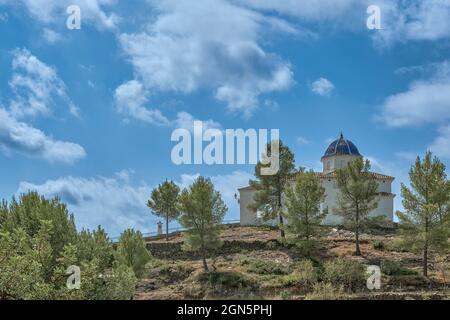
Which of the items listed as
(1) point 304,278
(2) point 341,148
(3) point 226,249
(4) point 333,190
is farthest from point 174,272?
(2) point 341,148

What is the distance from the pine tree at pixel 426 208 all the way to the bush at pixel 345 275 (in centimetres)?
532

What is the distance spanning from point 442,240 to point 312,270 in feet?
29.2

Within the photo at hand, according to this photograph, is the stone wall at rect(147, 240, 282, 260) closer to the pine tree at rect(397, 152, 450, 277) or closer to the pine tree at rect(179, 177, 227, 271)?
the pine tree at rect(179, 177, 227, 271)

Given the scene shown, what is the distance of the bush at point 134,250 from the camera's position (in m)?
32.8

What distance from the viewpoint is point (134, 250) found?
33.2m

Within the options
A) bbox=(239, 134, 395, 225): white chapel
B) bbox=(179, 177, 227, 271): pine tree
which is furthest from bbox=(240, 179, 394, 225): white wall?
bbox=(179, 177, 227, 271): pine tree

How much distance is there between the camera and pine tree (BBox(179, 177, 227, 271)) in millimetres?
41719

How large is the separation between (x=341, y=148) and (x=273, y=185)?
1413cm

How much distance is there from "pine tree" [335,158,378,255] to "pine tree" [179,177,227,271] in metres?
10.4

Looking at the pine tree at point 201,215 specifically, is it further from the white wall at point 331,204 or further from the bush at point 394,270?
the white wall at point 331,204
